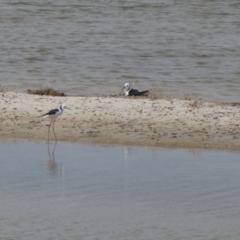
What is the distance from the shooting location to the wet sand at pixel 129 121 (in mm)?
12688

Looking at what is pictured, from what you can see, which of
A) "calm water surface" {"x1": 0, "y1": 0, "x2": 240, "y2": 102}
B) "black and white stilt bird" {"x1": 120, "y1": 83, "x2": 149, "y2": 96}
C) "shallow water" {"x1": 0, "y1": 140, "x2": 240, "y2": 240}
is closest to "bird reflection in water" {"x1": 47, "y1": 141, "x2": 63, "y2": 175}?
"shallow water" {"x1": 0, "y1": 140, "x2": 240, "y2": 240}

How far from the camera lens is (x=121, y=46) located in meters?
24.7

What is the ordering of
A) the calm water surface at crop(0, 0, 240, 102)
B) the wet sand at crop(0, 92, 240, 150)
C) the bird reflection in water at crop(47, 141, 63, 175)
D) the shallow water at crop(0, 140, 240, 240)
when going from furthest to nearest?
the calm water surface at crop(0, 0, 240, 102) → the wet sand at crop(0, 92, 240, 150) → the bird reflection in water at crop(47, 141, 63, 175) → the shallow water at crop(0, 140, 240, 240)

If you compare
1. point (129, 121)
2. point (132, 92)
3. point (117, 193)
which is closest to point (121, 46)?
point (132, 92)

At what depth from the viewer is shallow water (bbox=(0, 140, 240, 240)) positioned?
8781 millimetres

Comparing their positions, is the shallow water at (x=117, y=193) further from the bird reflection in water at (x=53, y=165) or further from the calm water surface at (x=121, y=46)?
the calm water surface at (x=121, y=46)

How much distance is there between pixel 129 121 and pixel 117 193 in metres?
3.74

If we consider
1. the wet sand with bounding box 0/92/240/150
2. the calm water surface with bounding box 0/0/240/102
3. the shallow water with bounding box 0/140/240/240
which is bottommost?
the shallow water with bounding box 0/140/240/240

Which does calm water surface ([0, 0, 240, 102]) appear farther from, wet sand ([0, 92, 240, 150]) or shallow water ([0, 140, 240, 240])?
shallow water ([0, 140, 240, 240])

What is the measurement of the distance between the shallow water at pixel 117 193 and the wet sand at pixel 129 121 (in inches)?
19.5

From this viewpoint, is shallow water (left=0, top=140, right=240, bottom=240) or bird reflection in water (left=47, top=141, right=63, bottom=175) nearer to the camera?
shallow water (left=0, top=140, right=240, bottom=240)

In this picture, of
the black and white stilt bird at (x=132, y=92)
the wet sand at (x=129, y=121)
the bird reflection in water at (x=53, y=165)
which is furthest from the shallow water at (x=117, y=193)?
the black and white stilt bird at (x=132, y=92)

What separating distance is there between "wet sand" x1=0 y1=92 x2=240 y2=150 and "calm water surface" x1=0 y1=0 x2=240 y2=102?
2.38 m

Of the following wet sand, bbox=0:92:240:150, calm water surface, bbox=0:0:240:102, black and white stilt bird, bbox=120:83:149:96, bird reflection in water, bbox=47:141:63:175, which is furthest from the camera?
calm water surface, bbox=0:0:240:102
